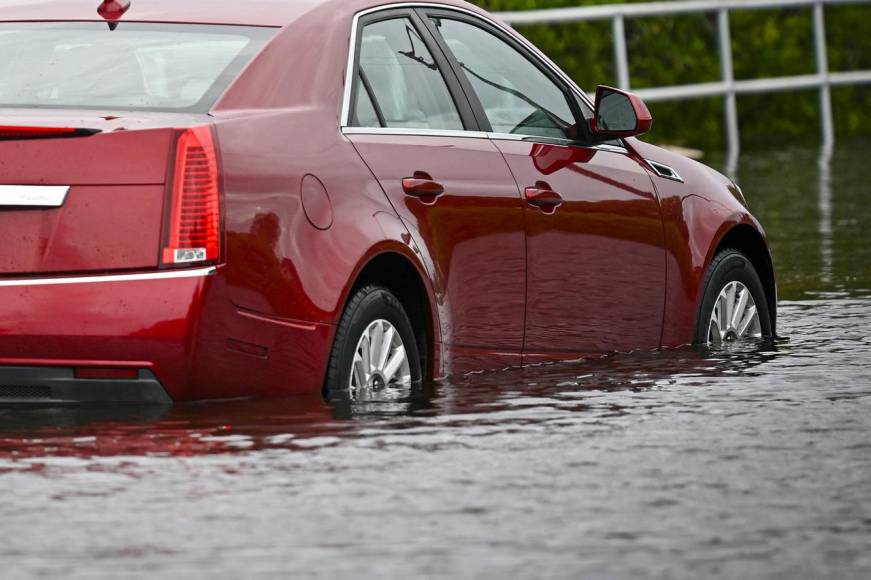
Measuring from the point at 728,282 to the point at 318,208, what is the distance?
2.82 meters

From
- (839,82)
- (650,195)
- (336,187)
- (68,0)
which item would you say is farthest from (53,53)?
(839,82)

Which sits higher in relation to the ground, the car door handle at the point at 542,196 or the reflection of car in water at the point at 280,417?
the car door handle at the point at 542,196

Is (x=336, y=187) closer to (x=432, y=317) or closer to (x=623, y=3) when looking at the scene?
(x=432, y=317)

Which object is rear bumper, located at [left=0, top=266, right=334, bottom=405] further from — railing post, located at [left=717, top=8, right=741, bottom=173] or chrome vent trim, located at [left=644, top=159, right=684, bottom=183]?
railing post, located at [left=717, top=8, right=741, bottom=173]

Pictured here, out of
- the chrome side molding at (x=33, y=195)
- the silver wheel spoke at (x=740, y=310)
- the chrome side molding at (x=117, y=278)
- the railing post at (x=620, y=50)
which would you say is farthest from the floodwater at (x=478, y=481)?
the railing post at (x=620, y=50)

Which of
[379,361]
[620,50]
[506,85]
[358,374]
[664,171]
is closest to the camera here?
[358,374]

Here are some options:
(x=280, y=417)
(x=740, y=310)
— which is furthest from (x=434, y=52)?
(x=740, y=310)

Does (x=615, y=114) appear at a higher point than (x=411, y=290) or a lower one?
higher

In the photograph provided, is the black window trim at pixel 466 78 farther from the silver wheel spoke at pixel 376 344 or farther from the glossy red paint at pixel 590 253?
the silver wheel spoke at pixel 376 344

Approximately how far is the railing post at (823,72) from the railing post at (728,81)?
920mm

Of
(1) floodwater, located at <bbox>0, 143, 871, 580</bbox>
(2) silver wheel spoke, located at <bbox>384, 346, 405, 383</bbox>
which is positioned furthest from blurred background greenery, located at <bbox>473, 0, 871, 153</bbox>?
(2) silver wheel spoke, located at <bbox>384, 346, 405, 383</bbox>

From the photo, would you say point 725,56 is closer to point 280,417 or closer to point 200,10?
point 200,10

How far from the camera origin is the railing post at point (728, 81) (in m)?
24.1

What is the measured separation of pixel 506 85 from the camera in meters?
8.92
